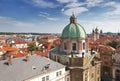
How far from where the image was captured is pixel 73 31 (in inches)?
1961

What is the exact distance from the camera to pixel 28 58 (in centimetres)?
4075

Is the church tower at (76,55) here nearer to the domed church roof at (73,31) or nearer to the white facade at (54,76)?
the domed church roof at (73,31)

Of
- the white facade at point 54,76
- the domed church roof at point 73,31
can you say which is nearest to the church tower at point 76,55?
the domed church roof at point 73,31

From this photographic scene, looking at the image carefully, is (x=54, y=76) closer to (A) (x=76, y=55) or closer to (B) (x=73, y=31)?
(A) (x=76, y=55)

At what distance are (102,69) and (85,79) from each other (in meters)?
22.8

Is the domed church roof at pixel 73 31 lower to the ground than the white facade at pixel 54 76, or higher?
higher

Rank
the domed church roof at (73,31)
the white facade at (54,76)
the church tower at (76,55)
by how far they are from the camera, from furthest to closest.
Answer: the domed church roof at (73,31)
the church tower at (76,55)
the white facade at (54,76)

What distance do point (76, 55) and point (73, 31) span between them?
7.07 meters

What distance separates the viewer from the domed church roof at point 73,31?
4946 cm

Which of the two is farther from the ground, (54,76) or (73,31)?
(73,31)

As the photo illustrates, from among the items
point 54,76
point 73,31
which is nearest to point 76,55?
point 73,31

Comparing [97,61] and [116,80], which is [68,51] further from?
[116,80]

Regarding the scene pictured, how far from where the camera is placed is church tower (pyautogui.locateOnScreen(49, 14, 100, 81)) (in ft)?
149

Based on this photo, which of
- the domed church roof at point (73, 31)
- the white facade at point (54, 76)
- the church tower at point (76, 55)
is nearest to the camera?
the white facade at point (54, 76)
